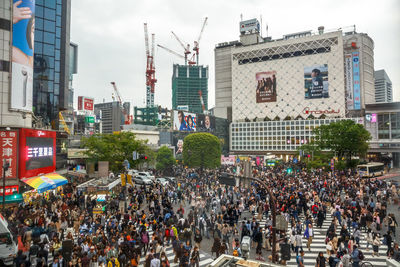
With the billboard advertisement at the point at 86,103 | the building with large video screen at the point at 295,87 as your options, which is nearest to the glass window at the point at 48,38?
the building with large video screen at the point at 295,87

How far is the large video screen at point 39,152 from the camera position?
2258 centimetres

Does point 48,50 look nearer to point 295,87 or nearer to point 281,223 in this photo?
point 281,223

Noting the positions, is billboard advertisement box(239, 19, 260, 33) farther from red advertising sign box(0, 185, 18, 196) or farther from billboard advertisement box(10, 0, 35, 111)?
red advertising sign box(0, 185, 18, 196)

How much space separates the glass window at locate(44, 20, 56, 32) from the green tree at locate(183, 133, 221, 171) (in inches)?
1167

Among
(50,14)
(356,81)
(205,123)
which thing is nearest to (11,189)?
(50,14)

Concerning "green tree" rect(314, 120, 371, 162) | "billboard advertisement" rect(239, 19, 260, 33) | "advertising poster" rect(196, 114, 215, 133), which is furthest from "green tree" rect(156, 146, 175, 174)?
"billboard advertisement" rect(239, 19, 260, 33)

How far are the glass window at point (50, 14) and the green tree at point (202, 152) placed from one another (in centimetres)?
3060

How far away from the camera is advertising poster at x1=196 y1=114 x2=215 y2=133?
74.4 m

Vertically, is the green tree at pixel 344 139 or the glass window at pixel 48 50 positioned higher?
the glass window at pixel 48 50

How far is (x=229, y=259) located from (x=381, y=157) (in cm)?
6830

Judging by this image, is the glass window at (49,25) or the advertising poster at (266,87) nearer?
the glass window at (49,25)

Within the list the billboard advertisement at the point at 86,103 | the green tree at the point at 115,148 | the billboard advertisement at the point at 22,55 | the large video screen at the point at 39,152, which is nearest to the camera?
the billboard advertisement at the point at 22,55

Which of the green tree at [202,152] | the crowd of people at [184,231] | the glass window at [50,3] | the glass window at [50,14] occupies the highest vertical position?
the glass window at [50,3]

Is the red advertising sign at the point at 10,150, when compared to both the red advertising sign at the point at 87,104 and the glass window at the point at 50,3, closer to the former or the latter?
the glass window at the point at 50,3
